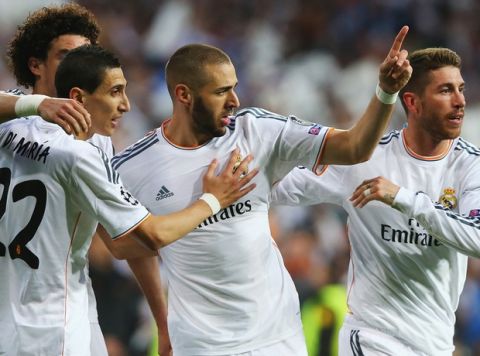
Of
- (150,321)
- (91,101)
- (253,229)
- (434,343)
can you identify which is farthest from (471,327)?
(91,101)

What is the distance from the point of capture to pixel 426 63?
5.82 meters

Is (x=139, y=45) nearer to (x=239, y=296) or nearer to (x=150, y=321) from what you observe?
(x=150, y=321)

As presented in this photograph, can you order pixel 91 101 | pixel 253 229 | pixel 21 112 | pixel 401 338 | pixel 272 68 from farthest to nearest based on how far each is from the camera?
pixel 272 68
pixel 401 338
pixel 253 229
pixel 91 101
pixel 21 112

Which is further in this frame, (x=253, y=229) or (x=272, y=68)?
(x=272, y=68)

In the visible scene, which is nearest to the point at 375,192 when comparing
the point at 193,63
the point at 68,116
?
the point at 193,63

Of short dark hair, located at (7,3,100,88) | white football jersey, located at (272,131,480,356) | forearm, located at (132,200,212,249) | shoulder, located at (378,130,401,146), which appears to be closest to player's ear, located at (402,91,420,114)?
shoulder, located at (378,130,401,146)

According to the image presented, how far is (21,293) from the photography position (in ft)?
14.6

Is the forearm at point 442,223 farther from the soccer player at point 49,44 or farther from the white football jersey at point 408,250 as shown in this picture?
the soccer player at point 49,44

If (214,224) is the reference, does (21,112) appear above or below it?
above

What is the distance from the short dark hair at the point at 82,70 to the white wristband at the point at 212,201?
741 mm

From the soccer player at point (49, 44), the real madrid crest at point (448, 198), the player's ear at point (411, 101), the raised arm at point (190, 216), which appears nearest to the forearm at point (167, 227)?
the raised arm at point (190, 216)

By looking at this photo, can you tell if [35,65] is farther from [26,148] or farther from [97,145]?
[26,148]

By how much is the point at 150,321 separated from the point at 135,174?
154 inches

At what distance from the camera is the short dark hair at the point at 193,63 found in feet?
17.0
